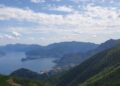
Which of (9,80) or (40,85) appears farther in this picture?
(40,85)

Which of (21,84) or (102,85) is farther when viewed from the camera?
(102,85)

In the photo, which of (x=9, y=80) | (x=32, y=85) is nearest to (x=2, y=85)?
(x=9, y=80)

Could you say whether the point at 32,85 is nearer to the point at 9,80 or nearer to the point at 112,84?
the point at 9,80

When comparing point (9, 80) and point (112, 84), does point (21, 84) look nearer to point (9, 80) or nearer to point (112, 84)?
point (9, 80)

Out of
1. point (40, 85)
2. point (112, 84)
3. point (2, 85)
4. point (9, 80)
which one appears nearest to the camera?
point (2, 85)

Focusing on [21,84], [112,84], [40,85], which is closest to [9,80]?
[21,84]

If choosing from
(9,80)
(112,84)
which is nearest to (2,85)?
(9,80)

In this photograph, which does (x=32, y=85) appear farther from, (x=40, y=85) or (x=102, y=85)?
(x=102, y=85)

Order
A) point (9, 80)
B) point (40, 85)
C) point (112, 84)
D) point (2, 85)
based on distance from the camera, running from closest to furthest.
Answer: point (2, 85), point (9, 80), point (40, 85), point (112, 84)
